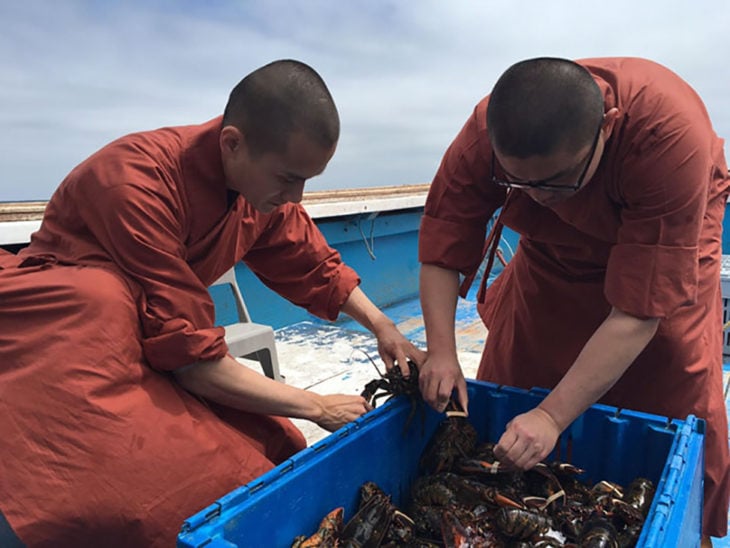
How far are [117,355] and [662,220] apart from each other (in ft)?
4.24

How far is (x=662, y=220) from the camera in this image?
1.30m

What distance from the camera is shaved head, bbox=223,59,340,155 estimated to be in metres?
1.39

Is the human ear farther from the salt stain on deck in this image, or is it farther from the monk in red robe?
the salt stain on deck

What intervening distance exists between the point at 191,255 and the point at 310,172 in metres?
0.42

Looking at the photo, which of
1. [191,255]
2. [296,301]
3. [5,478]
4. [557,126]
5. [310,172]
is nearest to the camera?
[557,126]

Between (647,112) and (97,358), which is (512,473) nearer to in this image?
(647,112)

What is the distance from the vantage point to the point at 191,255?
161 centimetres

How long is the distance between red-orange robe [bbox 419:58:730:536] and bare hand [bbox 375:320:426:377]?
284mm

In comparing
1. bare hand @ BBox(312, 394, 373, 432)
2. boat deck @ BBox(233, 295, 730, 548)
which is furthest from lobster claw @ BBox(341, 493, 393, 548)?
boat deck @ BBox(233, 295, 730, 548)

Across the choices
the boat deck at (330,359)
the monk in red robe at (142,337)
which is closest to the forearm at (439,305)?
the monk in red robe at (142,337)

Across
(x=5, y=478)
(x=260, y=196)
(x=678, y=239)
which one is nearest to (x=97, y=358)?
(x=5, y=478)

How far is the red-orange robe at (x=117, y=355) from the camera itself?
1.30 metres

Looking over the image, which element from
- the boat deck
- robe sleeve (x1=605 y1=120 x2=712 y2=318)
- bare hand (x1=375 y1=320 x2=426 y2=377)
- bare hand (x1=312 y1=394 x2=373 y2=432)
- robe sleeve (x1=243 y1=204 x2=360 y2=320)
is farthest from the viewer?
the boat deck

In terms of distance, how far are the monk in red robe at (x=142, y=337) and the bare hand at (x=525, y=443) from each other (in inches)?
18.1
